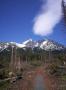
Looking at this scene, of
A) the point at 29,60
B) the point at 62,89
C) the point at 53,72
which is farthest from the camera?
the point at 29,60

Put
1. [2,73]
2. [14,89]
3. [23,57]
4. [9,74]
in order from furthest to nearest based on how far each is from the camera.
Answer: [23,57], [9,74], [2,73], [14,89]

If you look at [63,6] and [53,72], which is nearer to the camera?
[63,6]

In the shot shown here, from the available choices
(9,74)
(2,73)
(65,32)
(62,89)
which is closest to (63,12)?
(65,32)

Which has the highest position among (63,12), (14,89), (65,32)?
(63,12)

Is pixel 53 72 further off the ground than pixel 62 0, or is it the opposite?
pixel 62 0

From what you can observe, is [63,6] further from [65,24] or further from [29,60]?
[29,60]

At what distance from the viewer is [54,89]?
23.0m

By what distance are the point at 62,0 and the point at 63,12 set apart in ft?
2.34

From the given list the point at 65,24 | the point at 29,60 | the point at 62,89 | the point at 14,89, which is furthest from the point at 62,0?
the point at 29,60

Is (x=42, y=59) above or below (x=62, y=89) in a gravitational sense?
above

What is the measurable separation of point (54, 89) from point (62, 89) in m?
1.11

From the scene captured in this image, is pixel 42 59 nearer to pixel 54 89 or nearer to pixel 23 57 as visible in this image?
pixel 23 57

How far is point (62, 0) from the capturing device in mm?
14242

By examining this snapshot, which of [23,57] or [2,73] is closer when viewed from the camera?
[2,73]
